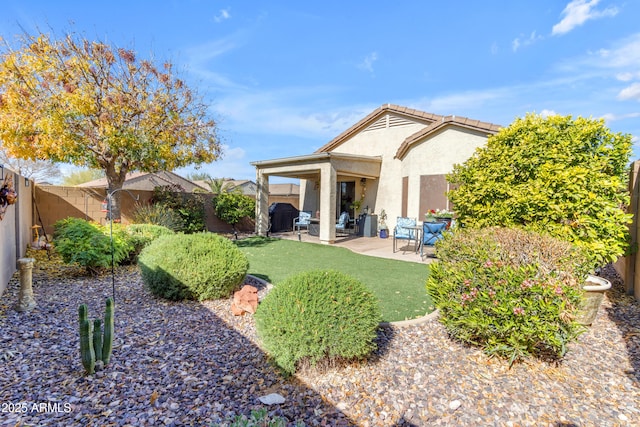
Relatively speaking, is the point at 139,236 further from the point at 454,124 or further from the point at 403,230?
the point at 454,124

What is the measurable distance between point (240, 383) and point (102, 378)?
4.07 ft

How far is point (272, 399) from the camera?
2.58 meters

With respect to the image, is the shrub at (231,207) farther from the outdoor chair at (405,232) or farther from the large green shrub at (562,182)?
the large green shrub at (562,182)

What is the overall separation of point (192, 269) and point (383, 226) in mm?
9439

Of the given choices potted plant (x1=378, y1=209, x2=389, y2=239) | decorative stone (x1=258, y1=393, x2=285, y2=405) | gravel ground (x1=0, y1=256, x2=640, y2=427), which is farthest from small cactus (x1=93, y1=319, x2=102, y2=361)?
potted plant (x1=378, y1=209, x2=389, y2=239)

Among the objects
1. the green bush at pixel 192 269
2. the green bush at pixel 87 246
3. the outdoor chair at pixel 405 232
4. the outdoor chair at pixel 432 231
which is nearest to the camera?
the green bush at pixel 192 269

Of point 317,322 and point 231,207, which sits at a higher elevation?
point 231,207

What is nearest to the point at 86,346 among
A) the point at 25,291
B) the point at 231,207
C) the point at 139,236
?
the point at 25,291

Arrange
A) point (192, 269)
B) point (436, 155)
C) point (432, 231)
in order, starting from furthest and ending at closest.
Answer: point (436, 155), point (432, 231), point (192, 269)

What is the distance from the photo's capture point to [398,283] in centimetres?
609

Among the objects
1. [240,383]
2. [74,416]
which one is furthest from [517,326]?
[74,416]

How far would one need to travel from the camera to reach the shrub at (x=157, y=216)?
Result: 36.2 ft

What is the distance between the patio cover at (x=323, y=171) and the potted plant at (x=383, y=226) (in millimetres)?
1632

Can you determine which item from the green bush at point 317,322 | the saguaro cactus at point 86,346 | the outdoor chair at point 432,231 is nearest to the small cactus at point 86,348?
Answer: the saguaro cactus at point 86,346
